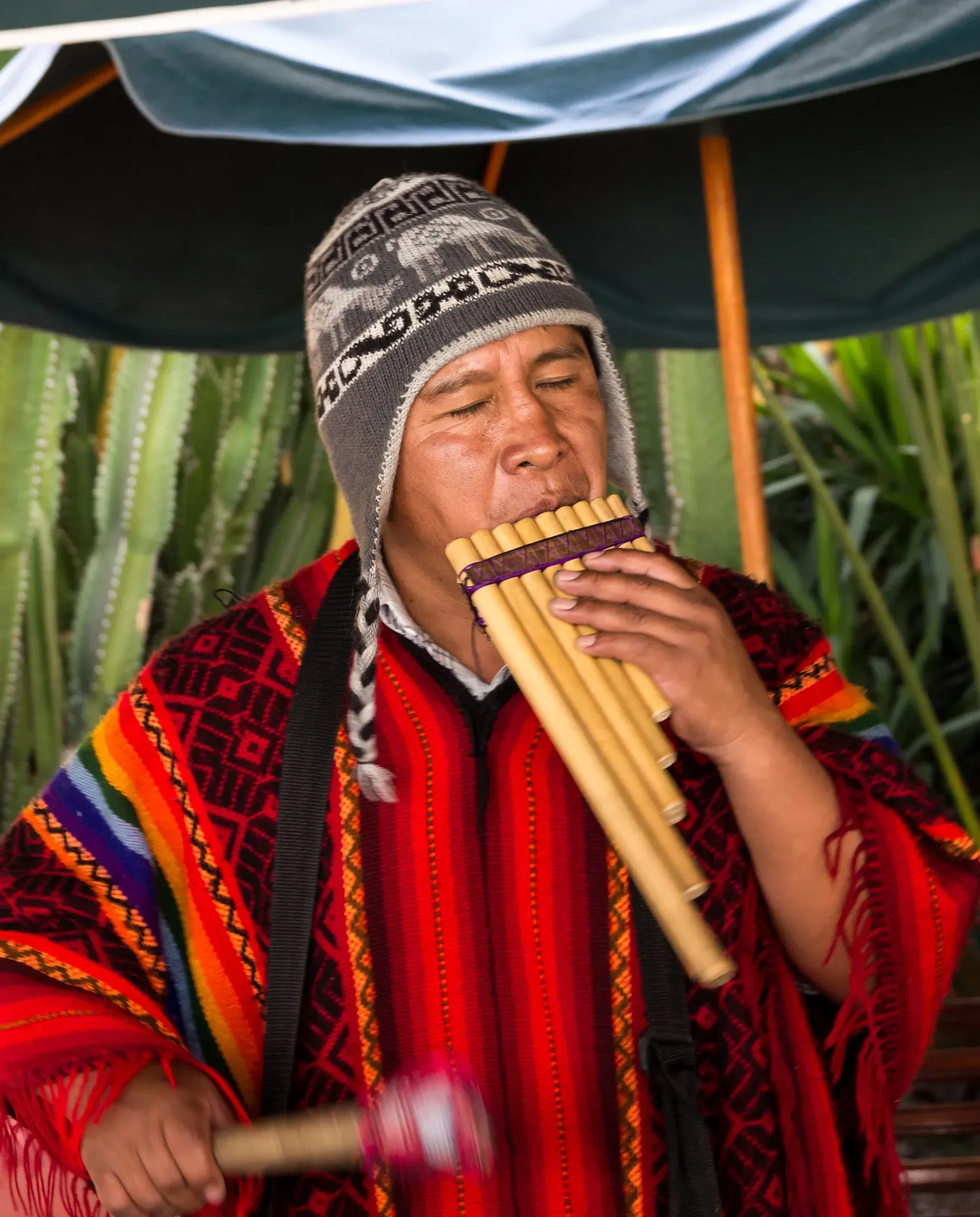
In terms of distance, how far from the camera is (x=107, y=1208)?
1669mm

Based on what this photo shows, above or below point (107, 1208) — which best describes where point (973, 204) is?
above

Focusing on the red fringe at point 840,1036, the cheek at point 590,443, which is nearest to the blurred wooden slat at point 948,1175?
the red fringe at point 840,1036

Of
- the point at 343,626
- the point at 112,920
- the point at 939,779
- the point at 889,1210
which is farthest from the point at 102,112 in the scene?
the point at 939,779

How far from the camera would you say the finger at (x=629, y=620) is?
5.45ft

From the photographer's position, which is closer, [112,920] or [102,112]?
[112,920]

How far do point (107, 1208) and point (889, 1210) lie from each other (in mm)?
1040

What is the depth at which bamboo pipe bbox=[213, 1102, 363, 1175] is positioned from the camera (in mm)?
1576

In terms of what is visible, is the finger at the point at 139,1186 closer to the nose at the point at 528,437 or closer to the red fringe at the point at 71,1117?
the red fringe at the point at 71,1117

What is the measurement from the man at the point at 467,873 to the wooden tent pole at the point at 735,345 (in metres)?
0.89

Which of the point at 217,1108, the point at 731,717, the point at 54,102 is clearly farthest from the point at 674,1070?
the point at 54,102

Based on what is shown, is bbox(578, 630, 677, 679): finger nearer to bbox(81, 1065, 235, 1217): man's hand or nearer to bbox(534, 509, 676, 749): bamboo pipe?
bbox(534, 509, 676, 749): bamboo pipe

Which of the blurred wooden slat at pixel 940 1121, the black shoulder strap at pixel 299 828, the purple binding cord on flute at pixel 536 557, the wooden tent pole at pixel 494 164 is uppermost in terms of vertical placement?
the wooden tent pole at pixel 494 164

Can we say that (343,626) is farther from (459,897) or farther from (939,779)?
(939,779)

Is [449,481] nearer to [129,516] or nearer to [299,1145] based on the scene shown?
[299,1145]
